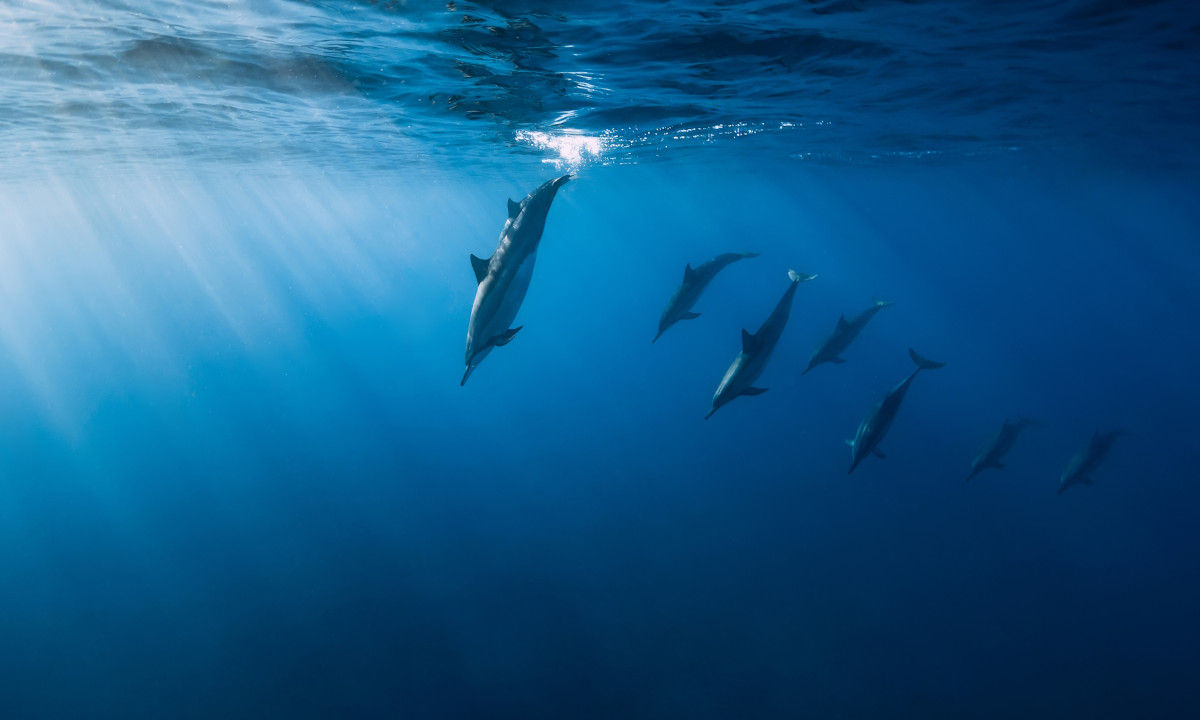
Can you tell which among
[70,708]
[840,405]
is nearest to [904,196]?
[840,405]

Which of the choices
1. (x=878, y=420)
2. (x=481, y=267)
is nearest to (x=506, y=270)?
(x=481, y=267)

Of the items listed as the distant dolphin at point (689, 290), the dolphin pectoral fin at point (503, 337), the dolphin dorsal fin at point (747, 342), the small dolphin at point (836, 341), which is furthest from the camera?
the small dolphin at point (836, 341)

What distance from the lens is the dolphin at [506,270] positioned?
404cm

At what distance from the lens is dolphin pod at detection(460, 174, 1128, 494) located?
4.09 meters

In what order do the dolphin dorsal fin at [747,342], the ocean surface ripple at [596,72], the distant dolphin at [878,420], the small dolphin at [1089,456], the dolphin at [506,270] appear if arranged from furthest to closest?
the small dolphin at [1089,456] → the ocean surface ripple at [596,72] → the distant dolphin at [878,420] → the dolphin dorsal fin at [747,342] → the dolphin at [506,270]

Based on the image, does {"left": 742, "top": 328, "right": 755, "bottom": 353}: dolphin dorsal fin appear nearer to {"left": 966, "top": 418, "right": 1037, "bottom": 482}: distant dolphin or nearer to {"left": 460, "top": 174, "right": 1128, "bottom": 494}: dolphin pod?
{"left": 460, "top": 174, "right": 1128, "bottom": 494}: dolphin pod

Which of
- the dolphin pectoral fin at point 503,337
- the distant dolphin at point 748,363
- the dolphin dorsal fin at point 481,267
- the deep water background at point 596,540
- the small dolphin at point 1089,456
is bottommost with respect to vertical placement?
the deep water background at point 596,540

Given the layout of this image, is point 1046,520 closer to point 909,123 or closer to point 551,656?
point 909,123

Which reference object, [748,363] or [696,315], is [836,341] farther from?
[748,363]

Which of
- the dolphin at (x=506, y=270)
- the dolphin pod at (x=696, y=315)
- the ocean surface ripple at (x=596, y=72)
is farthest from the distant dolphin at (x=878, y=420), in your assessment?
the ocean surface ripple at (x=596, y=72)

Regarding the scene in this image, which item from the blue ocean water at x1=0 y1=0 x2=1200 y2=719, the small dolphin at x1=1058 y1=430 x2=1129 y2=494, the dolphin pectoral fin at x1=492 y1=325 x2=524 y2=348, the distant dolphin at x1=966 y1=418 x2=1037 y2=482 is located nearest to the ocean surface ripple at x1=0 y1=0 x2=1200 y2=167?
the blue ocean water at x1=0 y1=0 x2=1200 y2=719

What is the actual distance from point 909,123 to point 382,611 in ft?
68.4

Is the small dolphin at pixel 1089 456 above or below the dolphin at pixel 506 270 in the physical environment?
below

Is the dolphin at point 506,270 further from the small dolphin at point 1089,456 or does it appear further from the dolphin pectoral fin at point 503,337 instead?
the small dolphin at point 1089,456
